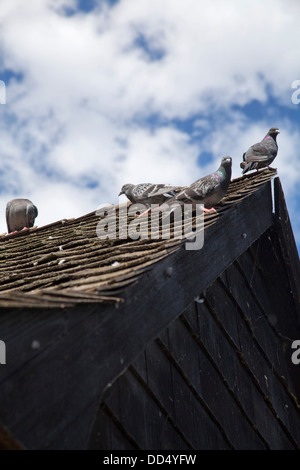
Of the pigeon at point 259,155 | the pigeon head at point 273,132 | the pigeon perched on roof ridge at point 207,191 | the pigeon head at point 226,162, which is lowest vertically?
the pigeon perched on roof ridge at point 207,191

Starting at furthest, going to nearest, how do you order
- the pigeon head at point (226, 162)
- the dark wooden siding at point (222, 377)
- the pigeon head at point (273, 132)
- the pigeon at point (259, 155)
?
the pigeon head at point (273, 132)
the pigeon at point (259, 155)
the pigeon head at point (226, 162)
the dark wooden siding at point (222, 377)

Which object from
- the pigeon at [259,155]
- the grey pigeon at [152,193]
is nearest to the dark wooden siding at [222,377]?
the grey pigeon at [152,193]

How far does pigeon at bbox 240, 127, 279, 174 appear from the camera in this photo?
358 inches

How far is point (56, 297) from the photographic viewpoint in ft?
7.78

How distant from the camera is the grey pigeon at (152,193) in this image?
22.8ft

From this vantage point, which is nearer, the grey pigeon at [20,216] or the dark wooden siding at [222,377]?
the dark wooden siding at [222,377]

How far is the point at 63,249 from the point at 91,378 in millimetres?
2309

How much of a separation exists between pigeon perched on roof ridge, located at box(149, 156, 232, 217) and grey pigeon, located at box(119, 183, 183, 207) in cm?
152

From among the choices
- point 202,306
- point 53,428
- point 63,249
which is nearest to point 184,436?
point 202,306

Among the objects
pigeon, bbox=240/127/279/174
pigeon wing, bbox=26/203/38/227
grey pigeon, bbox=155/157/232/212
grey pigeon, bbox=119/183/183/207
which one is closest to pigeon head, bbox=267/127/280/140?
pigeon, bbox=240/127/279/174

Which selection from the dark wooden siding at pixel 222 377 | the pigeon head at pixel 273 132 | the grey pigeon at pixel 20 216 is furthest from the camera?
the pigeon head at pixel 273 132

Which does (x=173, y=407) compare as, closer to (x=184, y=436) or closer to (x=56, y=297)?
(x=184, y=436)

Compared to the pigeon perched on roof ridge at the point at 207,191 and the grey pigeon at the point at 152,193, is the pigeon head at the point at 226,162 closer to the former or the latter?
the pigeon perched on roof ridge at the point at 207,191

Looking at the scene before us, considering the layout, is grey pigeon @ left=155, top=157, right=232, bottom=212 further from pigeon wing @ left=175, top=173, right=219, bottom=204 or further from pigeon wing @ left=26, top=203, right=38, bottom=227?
pigeon wing @ left=26, top=203, right=38, bottom=227
